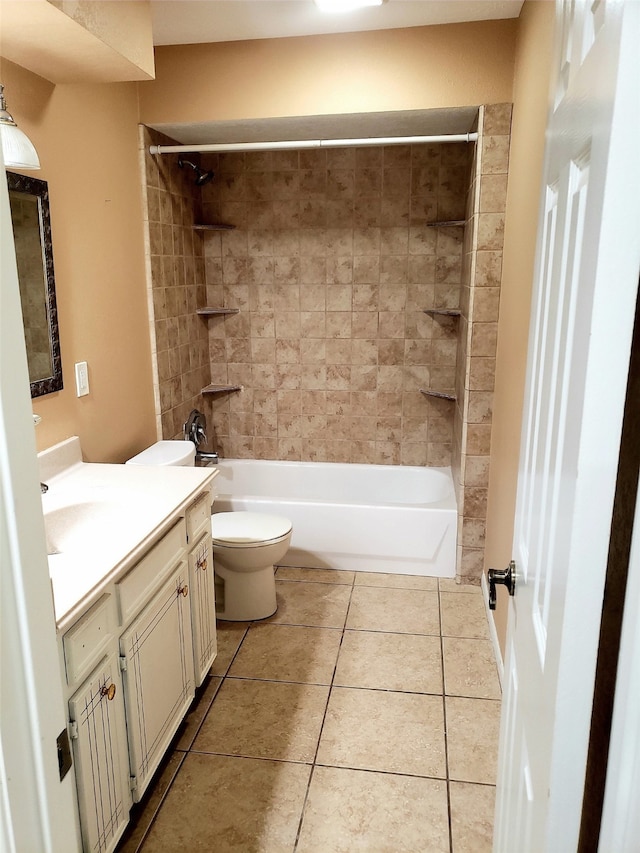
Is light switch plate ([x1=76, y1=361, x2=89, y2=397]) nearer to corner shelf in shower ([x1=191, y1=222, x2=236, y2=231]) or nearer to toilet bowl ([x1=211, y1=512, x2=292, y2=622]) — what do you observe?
toilet bowl ([x1=211, y1=512, x2=292, y2=622])

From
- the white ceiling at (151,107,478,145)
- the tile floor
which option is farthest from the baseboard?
the white ceiling at (151,107,478,145)

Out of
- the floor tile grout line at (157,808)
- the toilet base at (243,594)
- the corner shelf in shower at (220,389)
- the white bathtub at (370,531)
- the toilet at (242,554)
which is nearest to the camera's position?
the floor tile grout line at (157,808)

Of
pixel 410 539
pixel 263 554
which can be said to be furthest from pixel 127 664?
pixel 410 539

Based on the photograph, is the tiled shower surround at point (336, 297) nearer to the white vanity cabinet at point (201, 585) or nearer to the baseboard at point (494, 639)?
the baseboard at point (494, 639)

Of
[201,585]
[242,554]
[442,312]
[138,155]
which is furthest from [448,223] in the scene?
[201,585]

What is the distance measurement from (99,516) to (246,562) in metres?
0.93

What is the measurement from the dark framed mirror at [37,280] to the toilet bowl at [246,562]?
1.00 m

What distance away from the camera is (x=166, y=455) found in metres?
2.92

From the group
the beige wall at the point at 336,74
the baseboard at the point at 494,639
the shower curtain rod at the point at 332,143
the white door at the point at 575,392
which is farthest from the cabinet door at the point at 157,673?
the beige wall at the point at 336,74

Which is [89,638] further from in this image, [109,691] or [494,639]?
[494,639]

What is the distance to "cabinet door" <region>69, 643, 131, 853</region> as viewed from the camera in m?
1.48

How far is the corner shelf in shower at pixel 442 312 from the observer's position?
355cm

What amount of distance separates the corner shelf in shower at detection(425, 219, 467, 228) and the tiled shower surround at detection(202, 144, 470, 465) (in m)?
0.04

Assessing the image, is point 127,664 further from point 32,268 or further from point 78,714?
point 32,268
